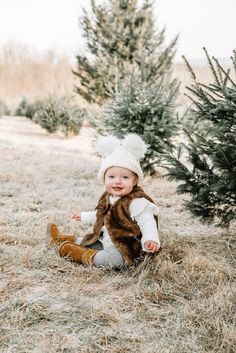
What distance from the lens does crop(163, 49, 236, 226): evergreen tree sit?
10.4 ft

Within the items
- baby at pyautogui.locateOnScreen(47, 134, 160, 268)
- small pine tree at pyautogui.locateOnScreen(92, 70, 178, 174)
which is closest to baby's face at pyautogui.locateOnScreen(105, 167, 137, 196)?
baby at pyautogui.locateOnScreen(47, 134, 160, 268)

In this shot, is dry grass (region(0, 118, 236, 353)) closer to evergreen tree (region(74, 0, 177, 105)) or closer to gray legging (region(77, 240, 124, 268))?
gray legging (region(77, 240, 124, 268))

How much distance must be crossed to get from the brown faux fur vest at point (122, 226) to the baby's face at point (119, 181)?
0.05m

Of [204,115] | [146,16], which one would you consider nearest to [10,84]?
[146,16]

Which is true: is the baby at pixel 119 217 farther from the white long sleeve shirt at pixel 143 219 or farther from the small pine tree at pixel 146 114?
the small pine tree at pixel 146 114

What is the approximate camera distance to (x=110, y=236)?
294 centimetres

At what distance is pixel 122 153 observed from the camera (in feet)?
10.0

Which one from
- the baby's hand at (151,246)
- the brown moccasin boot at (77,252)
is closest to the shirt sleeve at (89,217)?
the brown moccasin boot at (77,252)

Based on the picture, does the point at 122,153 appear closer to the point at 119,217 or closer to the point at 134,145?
the point at 134,145

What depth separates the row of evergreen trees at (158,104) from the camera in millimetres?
3254

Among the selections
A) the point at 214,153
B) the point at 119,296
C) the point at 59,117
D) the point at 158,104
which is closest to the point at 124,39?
the point at 59,117

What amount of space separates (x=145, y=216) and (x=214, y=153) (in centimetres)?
77

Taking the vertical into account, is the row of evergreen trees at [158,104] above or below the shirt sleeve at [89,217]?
above

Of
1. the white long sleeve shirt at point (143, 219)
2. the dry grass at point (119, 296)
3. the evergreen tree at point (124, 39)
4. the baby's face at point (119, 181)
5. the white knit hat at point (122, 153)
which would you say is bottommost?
the dry grass at point (119, 296)
